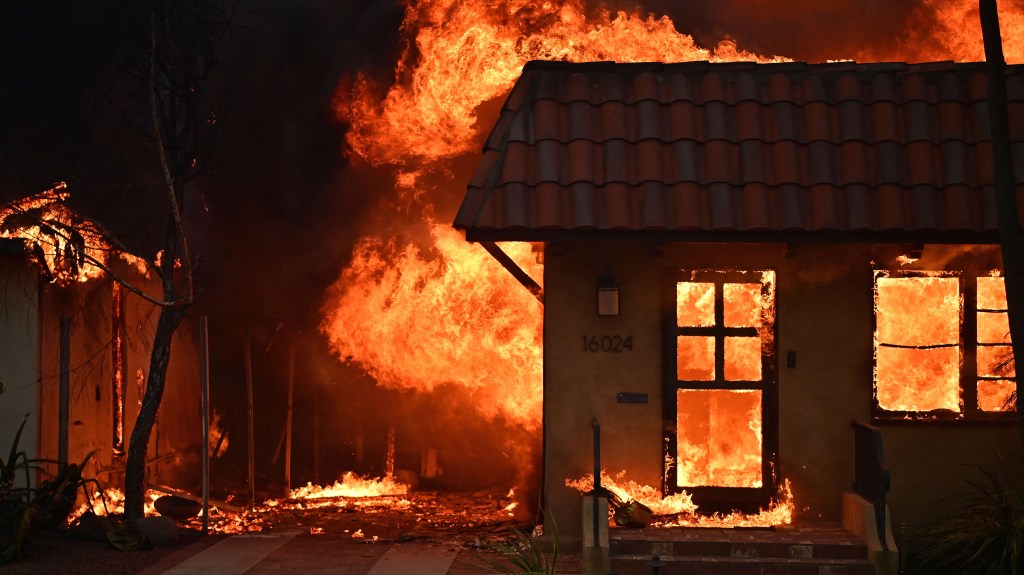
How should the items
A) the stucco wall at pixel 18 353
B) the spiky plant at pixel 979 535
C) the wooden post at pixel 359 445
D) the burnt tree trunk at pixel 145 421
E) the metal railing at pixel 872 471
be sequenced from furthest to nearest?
the wooden post at pixel 359 445
the stucco wall at pixel 18 353
the burnt tree trunk at pixel 145 421
the metal railing at pixel 872 471
the spiky plant at pixel 979 535

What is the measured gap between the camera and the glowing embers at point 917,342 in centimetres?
1080

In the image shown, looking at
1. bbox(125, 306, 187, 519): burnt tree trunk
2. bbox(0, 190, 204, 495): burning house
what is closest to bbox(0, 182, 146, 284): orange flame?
bbox(0, 190, 204, 495): burning house

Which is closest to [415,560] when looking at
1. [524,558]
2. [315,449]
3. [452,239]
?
[524,558]

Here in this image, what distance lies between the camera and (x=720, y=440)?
1146cm

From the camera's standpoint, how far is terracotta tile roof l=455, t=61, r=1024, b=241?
33.0 ft

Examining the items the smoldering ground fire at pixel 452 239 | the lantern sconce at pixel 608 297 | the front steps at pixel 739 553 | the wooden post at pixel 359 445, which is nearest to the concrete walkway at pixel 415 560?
the front steps at pixel 739 553

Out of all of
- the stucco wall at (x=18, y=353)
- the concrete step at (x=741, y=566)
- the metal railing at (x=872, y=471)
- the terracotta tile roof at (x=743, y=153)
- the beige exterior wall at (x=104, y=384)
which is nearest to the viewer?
the metal railing at (x=872, y=471)

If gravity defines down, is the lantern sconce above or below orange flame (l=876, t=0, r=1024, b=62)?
below

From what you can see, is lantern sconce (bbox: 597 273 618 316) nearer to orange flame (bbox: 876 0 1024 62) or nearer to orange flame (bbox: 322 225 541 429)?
orange flame (bbox: 322 225 541 429)

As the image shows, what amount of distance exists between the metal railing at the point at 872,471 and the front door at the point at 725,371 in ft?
2.48

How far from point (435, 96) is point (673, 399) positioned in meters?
5.99

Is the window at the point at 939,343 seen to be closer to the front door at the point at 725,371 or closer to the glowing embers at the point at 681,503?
the front door at the point at 725,371

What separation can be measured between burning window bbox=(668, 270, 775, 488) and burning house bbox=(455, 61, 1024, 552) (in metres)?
0.02

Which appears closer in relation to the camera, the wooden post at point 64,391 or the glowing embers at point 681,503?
the glowing embers at point 681,503
